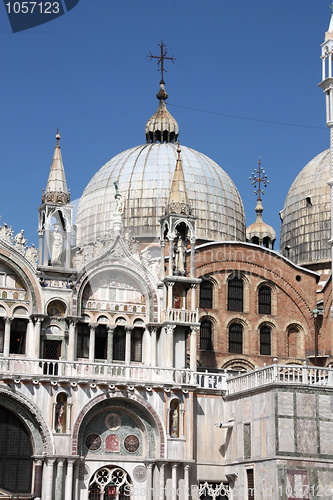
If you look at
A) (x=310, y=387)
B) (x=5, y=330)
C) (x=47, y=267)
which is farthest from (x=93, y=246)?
(x=310, y=387)

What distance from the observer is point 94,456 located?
1361 inches

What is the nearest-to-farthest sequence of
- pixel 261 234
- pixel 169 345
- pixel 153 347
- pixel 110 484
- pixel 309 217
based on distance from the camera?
pixel 110 484 → pixel 169 345 → pixel 153 347 → pixel 261 234 → pixel 309 217

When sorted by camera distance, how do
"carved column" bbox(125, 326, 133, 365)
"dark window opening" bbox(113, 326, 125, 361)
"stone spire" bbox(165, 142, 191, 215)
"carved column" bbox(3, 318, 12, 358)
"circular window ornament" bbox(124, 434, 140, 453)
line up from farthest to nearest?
"stone spire" bbox(165, 142, 191, 215), "dark window opening" bbox(113, 326, 125, 361), "carved column" bbox(125, 326, 133, 365), "carved column" bbox(3, 318, 12, 358), "circular window ornament" bbox(124, 434, 140, 453)

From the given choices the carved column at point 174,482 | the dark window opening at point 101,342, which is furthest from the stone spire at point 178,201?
the carved column at point 174,482

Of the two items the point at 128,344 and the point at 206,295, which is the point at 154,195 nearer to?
the point at 206,295

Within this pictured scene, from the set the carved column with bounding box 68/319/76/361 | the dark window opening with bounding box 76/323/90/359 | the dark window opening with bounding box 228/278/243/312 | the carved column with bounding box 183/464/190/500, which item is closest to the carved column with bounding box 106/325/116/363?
the dark window opening with bounding box 76/323/90/359

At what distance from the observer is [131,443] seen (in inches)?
1388

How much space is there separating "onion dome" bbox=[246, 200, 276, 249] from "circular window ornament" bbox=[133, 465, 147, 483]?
2200cm

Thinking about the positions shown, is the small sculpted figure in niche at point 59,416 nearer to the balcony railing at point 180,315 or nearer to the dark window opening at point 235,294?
the balcony railing at point 180,315

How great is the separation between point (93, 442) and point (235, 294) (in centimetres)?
1388

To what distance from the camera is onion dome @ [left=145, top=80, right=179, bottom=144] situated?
55.2 metres

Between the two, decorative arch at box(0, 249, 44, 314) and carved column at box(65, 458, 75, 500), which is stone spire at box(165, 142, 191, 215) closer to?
decorative arch at box(0, 249, 44, 314)

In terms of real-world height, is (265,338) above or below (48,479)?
above

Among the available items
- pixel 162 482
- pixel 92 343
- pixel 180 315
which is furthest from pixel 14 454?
pixel 180 315
